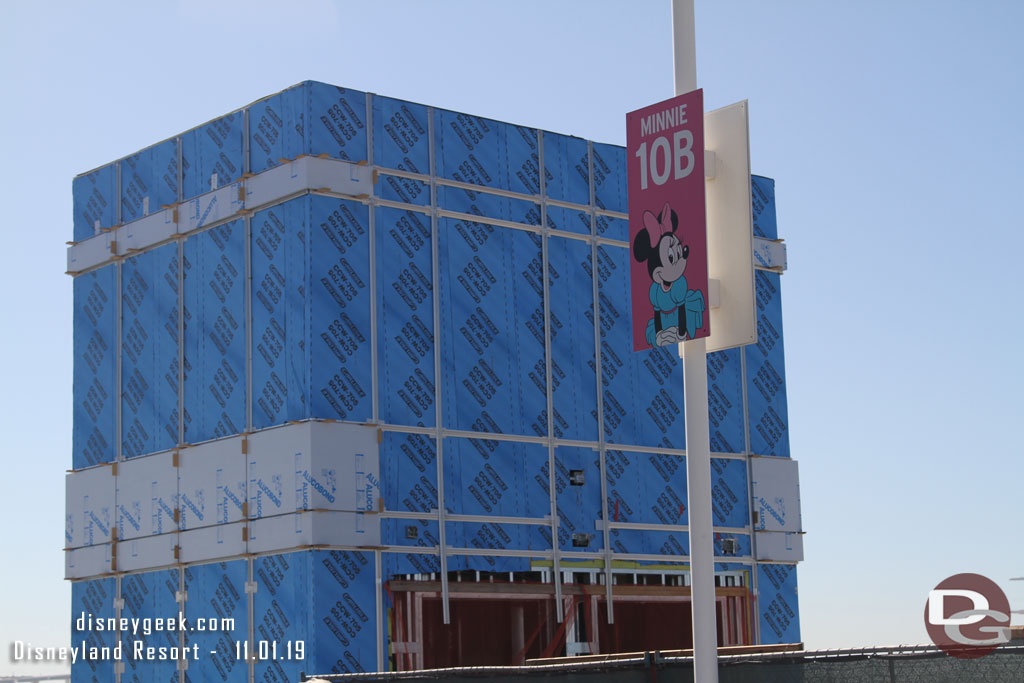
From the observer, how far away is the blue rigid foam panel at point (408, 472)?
→ 2202cm

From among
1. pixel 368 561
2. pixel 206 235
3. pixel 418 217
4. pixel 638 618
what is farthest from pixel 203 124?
pixel 638 618

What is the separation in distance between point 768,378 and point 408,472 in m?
9.11

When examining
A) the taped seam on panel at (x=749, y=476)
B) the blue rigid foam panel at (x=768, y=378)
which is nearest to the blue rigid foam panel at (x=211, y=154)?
the taped seam on panel at (x=749, y=476)

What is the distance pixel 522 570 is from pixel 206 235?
25.2 feet

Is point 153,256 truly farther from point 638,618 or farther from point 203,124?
point 638,618

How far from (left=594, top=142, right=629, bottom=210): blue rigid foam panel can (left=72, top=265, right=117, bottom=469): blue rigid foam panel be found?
8957 millimetres

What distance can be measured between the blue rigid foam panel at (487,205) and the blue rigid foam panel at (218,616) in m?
6.75

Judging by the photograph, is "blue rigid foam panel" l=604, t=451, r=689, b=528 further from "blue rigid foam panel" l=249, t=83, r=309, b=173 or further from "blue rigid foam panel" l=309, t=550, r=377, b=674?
"blue rigid foam panel" l=249, t=83, r=309, b=173

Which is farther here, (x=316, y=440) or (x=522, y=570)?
(x=522, y=570)

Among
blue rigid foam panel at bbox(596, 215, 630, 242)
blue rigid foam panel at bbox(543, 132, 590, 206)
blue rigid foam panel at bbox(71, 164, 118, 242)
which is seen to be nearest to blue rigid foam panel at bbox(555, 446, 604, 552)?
blue rigid foam panel at bbox(596, 215, 630, 242)

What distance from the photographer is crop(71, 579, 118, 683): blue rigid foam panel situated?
81.9 ft

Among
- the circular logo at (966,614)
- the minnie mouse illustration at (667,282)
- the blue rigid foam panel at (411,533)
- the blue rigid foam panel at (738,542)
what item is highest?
the minnie mouse illustration at (667,282)

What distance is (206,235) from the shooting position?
23875 millimetres

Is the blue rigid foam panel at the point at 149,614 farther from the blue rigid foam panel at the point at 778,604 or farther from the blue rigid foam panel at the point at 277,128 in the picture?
the blue rigid foam panel at the point at 778,604
